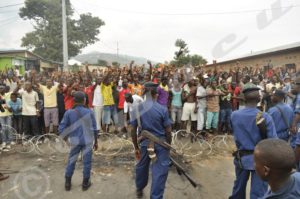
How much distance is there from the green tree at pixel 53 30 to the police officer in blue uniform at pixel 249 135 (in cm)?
2873

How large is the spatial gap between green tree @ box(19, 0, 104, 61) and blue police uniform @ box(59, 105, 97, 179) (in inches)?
1048

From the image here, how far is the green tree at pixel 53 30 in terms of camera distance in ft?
97.5

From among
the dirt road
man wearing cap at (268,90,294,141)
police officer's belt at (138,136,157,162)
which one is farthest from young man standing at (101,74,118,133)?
man wearing cap at (268,90,294,141)

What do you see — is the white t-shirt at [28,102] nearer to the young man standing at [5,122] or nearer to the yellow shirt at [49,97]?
the yellow shirt at [49,97]

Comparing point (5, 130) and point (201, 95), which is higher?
point (201, 95)

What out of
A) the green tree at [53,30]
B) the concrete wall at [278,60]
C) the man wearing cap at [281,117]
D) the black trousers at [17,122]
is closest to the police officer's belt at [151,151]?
the man wearing cap at [281,117]

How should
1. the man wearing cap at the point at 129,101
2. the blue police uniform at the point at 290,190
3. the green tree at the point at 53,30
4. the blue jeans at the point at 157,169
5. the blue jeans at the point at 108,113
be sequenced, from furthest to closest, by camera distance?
the green tree at the point at 53,30, the blue jeans at the point at 108,113, the man wearing cap at the point at 129,101, the blue jeans at the point at 157,169, the blue police uniform at the point at 290,190

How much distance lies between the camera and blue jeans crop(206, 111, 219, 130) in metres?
8.54

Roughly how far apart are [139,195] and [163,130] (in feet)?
4.26

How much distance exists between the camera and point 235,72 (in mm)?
10297

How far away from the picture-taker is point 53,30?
29.5 m

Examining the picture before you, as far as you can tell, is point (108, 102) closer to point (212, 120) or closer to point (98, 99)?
point (98, 99)

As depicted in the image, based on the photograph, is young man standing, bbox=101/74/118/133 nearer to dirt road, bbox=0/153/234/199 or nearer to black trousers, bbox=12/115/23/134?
dirt road, bbox=0/153/234/199

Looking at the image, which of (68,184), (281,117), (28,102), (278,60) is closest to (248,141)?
(281,117)
